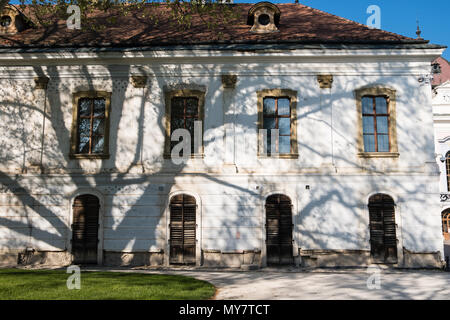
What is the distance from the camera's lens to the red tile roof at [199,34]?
47.6ft

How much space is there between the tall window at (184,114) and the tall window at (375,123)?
632 centimetres

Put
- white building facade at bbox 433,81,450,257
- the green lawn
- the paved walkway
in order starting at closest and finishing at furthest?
the green lawn, the paved walkway, white building facade at bbox 433,81,450,257

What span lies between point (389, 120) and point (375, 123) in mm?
523

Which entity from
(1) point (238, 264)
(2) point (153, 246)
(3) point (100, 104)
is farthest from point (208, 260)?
(3) point (100, 104)

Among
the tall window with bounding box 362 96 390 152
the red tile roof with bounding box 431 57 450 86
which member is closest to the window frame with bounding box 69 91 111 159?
the tall window with bounding box 362 96 390 152

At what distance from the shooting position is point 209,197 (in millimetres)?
13938

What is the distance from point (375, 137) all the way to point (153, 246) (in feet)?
29.9

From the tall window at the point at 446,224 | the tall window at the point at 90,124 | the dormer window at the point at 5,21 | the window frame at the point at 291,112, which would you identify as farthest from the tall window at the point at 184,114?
the tall window at the point at 446,224

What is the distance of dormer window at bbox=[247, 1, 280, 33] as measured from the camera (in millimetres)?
15258

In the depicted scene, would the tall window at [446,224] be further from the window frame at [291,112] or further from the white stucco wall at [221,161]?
the window frame at [291,112]

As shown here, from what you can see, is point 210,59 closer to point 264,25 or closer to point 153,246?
point 264,25

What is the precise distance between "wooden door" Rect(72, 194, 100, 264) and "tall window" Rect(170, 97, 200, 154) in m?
3.87

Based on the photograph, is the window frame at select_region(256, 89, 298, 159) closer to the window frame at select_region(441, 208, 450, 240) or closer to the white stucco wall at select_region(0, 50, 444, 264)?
the white stucco wall at select_region(0, 50, 444, 264)

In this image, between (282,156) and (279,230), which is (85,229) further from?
(282,156)
